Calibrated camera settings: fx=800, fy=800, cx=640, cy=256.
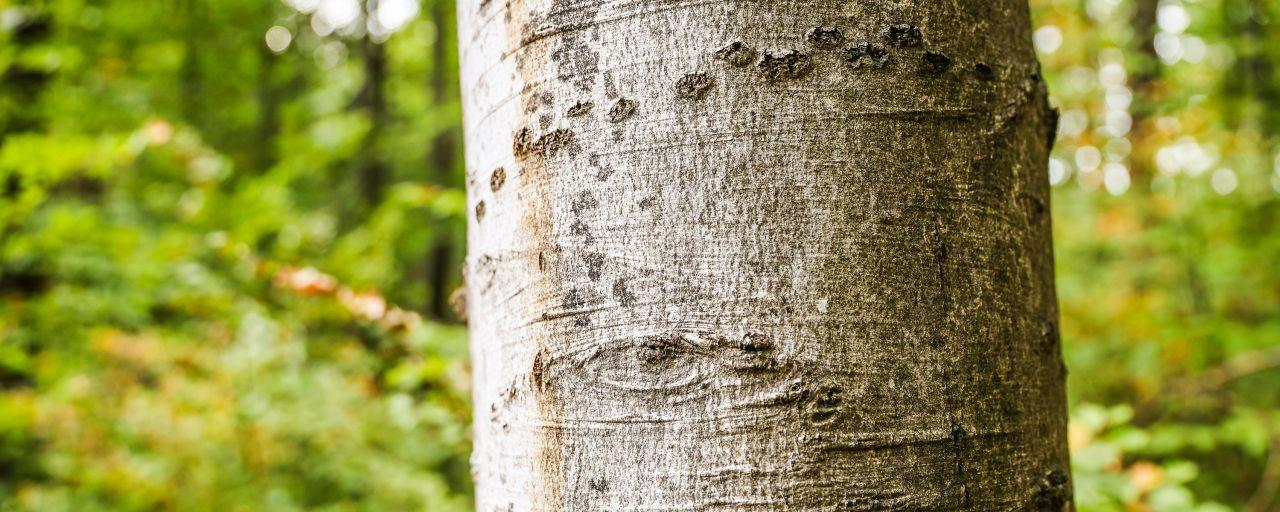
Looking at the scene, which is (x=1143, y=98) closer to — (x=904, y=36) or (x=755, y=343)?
(x=904, y=36)

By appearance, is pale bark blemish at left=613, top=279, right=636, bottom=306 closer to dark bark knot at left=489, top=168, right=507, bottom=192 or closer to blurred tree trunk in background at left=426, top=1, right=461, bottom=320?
dark bark knot at left=489, top=168, right=507, bottom=192

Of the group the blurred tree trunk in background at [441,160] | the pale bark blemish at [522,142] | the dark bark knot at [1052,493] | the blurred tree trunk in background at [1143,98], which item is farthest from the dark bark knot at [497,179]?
the blurred tree trunk in background at [441,160]

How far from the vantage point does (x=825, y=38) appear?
668 millimetres

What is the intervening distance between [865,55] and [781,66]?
0.24 ft

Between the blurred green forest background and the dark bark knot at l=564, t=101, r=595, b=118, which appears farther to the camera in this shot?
the blurred green forest background

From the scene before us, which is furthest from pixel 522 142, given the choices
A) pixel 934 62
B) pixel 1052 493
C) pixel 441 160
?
pixel 441 160

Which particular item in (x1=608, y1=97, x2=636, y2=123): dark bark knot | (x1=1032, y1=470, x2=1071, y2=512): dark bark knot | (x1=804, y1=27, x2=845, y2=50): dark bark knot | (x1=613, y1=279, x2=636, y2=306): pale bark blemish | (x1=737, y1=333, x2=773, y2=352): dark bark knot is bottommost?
(x1=1032, y1=470, x2=1071, y2=512): dark bark knot

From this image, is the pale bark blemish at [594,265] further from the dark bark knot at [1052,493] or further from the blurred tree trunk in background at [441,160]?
the blurred tree trunk in background at [441,160]

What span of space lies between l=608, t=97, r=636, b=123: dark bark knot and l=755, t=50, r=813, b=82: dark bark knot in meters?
0.11

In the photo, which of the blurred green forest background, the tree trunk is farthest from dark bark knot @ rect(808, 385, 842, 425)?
the blurred green forest background

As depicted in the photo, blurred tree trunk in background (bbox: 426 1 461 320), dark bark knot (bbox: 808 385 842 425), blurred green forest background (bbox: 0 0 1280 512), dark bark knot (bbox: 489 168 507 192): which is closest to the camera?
dark bark knot (bbox: 808 385 842 425)

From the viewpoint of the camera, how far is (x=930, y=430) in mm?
644

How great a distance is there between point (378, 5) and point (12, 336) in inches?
242

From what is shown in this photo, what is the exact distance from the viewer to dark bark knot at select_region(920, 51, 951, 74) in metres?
0.68
